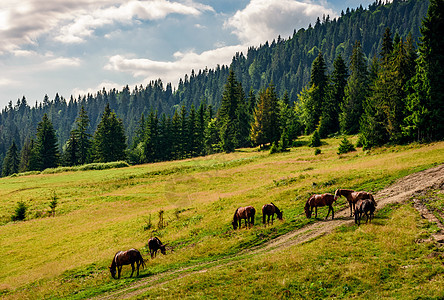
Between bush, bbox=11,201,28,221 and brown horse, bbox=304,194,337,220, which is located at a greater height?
brown horse, bbox=304,194,337,220

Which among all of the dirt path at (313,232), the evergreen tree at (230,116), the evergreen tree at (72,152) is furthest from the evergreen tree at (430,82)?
the evergreen tree at (72,152)

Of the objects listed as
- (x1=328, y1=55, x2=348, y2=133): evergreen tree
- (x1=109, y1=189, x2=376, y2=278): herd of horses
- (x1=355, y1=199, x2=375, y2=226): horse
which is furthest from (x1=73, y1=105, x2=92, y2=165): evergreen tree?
(x1=355, y1=199, x2=375, y2=226): horse

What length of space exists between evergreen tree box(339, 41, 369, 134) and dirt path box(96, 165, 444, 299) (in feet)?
158

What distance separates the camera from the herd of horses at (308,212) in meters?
17.4

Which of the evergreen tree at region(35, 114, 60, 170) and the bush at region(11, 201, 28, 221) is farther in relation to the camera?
the evergreen tree at region(35, 114, 60, 170)

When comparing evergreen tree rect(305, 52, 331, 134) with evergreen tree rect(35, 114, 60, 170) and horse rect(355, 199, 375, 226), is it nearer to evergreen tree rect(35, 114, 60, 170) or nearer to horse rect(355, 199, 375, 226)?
horse rect(355, 199, 375, 226)

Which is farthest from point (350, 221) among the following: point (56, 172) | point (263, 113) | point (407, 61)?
point (56, 172)

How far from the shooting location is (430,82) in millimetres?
38000

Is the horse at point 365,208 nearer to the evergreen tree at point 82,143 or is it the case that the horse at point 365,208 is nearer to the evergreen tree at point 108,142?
the evergreen tree at point 108,142

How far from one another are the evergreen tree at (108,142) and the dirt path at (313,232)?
87.6m

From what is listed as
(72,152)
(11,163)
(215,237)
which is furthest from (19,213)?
(11,163)

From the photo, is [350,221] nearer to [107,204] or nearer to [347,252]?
[347,252]

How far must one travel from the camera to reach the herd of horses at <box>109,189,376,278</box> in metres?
17.4

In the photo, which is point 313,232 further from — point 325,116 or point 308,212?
point 325,116
